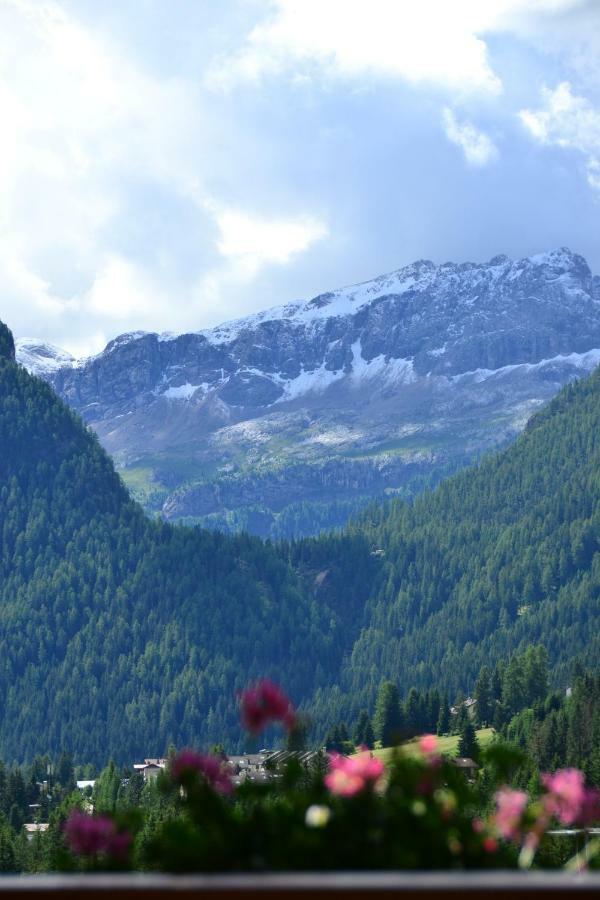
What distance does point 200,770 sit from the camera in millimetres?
34094

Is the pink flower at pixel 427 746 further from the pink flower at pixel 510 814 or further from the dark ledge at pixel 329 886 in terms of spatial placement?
the dark ledge at pixel 329 886

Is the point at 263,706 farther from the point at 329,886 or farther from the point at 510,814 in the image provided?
the point at 329,886

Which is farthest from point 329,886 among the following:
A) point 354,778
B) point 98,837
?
point 98,837

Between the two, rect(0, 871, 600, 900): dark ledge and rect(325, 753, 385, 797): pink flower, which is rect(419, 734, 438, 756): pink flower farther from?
rect(0, 871, 600, 900): dark ledge

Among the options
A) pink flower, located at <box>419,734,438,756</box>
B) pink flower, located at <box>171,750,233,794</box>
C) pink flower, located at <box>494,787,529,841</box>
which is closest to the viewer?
pink flower, located at <box>494,787,529,841</box>

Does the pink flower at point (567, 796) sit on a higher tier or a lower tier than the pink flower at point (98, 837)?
lower

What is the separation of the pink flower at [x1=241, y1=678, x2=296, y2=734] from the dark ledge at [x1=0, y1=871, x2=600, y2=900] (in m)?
5.62

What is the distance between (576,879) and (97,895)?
20.6 ft

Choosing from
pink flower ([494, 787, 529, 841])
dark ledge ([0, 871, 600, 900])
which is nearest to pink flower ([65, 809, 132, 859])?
dark ledge ([0, 871, 600, 900])

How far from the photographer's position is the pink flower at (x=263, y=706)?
32.7 meters

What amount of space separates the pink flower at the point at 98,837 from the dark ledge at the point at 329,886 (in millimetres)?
4849

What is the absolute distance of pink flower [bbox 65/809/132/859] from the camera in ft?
105

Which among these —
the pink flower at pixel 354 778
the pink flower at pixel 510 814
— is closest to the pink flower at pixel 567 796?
the pink flower at pixel 510 814

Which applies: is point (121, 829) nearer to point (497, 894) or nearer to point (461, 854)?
point (461, 854)
